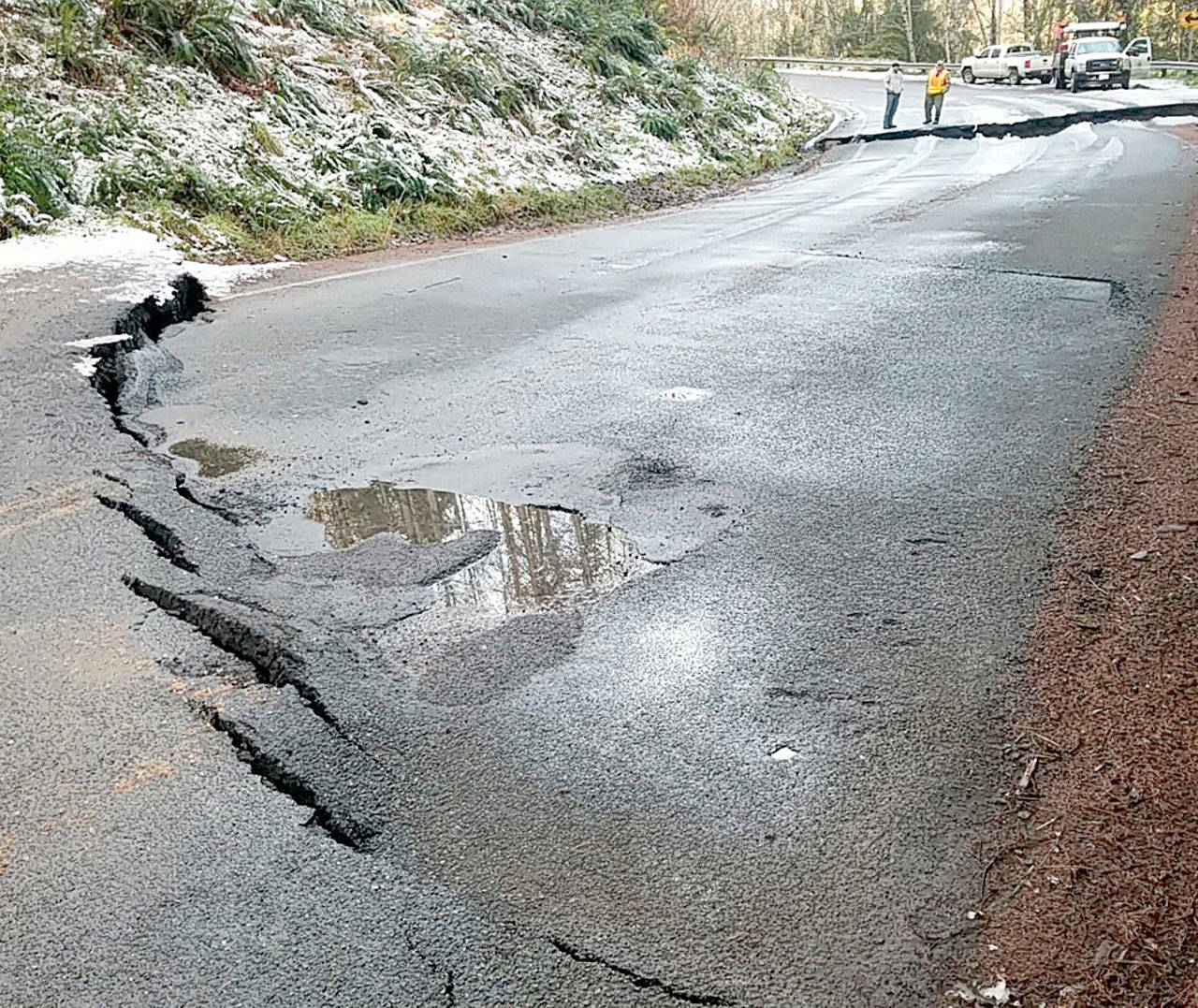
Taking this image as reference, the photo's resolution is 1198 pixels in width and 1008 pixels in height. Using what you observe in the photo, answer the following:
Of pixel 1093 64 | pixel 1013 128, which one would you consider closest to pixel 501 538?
pixel 1013 128

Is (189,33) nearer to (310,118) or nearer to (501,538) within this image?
(310,118)

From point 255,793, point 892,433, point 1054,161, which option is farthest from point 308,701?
point 1054,161

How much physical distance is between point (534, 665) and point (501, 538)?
3.49ft

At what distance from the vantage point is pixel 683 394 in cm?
696

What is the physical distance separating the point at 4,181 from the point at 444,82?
30.9ft

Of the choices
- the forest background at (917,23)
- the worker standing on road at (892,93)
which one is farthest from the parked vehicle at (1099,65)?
the forest background at (917,23)

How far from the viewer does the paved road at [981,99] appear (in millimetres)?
30547

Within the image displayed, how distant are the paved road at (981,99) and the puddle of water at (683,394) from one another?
24.1m

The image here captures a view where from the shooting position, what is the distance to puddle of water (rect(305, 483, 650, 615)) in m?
4.39

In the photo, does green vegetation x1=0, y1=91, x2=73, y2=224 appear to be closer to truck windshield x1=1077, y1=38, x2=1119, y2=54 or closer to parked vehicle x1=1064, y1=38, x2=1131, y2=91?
parked vehicle x1=1064, y1=38, x2=1131, y2=91

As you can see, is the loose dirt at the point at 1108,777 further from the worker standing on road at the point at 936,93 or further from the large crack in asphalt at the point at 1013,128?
A: the worker standing on road at the point at 936,93

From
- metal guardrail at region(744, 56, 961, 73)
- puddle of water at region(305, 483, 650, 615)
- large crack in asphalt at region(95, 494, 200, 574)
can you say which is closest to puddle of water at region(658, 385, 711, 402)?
puddle of water at region(305, 483, 650, 615)

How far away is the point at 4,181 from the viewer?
36.8ft

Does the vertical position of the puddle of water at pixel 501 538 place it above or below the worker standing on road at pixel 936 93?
below
